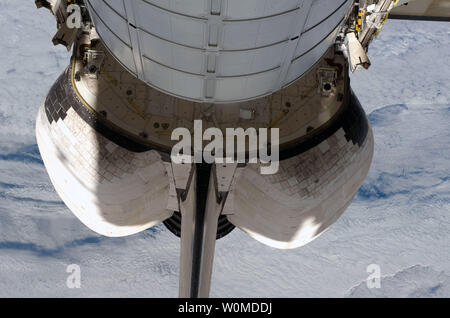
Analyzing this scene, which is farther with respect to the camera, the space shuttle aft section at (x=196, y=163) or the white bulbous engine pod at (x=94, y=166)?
the white bulbous engine pod at (x=94, y=166)

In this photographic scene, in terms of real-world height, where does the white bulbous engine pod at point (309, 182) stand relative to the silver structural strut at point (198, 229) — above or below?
above

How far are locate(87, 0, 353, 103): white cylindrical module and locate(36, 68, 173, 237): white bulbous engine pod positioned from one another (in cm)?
253

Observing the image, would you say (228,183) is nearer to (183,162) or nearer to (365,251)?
(183,162)

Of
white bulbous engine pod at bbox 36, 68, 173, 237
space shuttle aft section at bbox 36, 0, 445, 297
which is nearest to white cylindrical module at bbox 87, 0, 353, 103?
space shuttle aft section at bbox 36, 0, 445, 297

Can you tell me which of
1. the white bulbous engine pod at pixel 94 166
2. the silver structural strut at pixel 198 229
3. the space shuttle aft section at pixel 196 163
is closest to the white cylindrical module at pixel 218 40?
the space shuttle aft section at pixel 196 163

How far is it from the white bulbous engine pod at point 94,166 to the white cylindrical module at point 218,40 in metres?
2.53

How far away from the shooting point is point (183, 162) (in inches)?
327

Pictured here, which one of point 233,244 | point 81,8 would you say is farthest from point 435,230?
point 81,8

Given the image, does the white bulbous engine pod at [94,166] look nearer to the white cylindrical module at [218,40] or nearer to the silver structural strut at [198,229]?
the silver structural strut at [198,229]

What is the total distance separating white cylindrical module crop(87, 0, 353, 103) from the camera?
193 inches

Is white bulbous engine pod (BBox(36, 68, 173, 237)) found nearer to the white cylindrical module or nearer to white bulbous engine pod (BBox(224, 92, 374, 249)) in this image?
white bulbous engine pod (BBox(224, 92, 374, 249))

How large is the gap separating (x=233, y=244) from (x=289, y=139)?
17.7 m

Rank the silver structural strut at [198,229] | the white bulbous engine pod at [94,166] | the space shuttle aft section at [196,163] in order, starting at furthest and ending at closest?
the white bulbous engine pod at [94,166] < the space shuttle aft section at [196,163] < the silver structural strut at [198,229]

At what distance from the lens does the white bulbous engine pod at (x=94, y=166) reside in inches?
341
